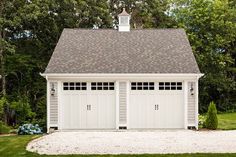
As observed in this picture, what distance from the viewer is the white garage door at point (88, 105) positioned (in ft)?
54.1

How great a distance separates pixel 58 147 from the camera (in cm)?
1139

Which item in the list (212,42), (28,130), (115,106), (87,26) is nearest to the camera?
(28,130)

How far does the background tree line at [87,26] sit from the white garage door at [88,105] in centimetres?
611

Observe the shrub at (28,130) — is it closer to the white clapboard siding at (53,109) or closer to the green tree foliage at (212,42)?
the white clapboard siding at (53,109)

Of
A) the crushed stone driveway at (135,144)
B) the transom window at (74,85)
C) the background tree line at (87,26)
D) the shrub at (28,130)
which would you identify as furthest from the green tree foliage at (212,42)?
the shrub at (28,130)

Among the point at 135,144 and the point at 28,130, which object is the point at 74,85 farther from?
the point at 135,144

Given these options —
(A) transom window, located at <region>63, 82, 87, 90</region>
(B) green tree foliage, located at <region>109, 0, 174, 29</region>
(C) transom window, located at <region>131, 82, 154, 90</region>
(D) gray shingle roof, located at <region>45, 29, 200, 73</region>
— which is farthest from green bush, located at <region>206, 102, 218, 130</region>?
(B) green tree foliage, located at <region>109, 0, 174, 29</region>

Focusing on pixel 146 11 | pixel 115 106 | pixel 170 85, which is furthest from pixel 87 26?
pixel 170 85

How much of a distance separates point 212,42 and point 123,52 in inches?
412

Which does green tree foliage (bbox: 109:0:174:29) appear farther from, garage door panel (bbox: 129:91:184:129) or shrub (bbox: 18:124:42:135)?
shrub (bbox: 18:124:42:135)

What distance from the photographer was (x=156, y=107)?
16.6m

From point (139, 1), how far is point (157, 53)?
13.0m

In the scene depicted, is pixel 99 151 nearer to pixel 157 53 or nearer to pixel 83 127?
pixel 83 127

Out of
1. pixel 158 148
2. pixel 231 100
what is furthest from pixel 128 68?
pixel 231 100
